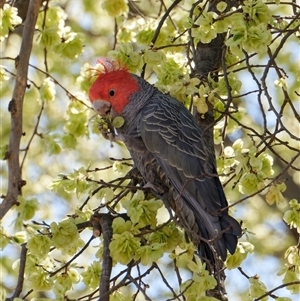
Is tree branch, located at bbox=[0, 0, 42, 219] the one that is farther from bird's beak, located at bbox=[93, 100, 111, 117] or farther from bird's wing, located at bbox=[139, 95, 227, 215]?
bird's wing, located at bbox=[139, 95, 227, 215]

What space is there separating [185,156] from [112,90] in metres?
0.76

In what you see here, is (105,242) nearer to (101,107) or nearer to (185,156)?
(185,156)

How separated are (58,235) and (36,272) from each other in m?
0.19

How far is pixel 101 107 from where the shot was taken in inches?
166

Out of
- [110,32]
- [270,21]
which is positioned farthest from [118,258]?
[110,32]

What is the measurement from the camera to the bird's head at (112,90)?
421 centimetres

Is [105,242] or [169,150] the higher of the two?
[169,150]

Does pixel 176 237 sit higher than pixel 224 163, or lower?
lower

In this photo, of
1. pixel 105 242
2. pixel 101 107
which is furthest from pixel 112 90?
pixel 105 242

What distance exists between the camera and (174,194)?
3.81 metres

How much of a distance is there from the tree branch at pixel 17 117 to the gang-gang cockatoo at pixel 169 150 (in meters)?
0.43

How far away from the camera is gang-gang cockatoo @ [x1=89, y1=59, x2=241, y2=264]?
3541mm

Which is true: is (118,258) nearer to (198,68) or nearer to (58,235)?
(58,235)

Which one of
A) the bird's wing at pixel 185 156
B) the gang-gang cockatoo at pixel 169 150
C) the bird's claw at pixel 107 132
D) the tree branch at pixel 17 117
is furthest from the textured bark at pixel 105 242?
the tree branch at pixel 17 117
